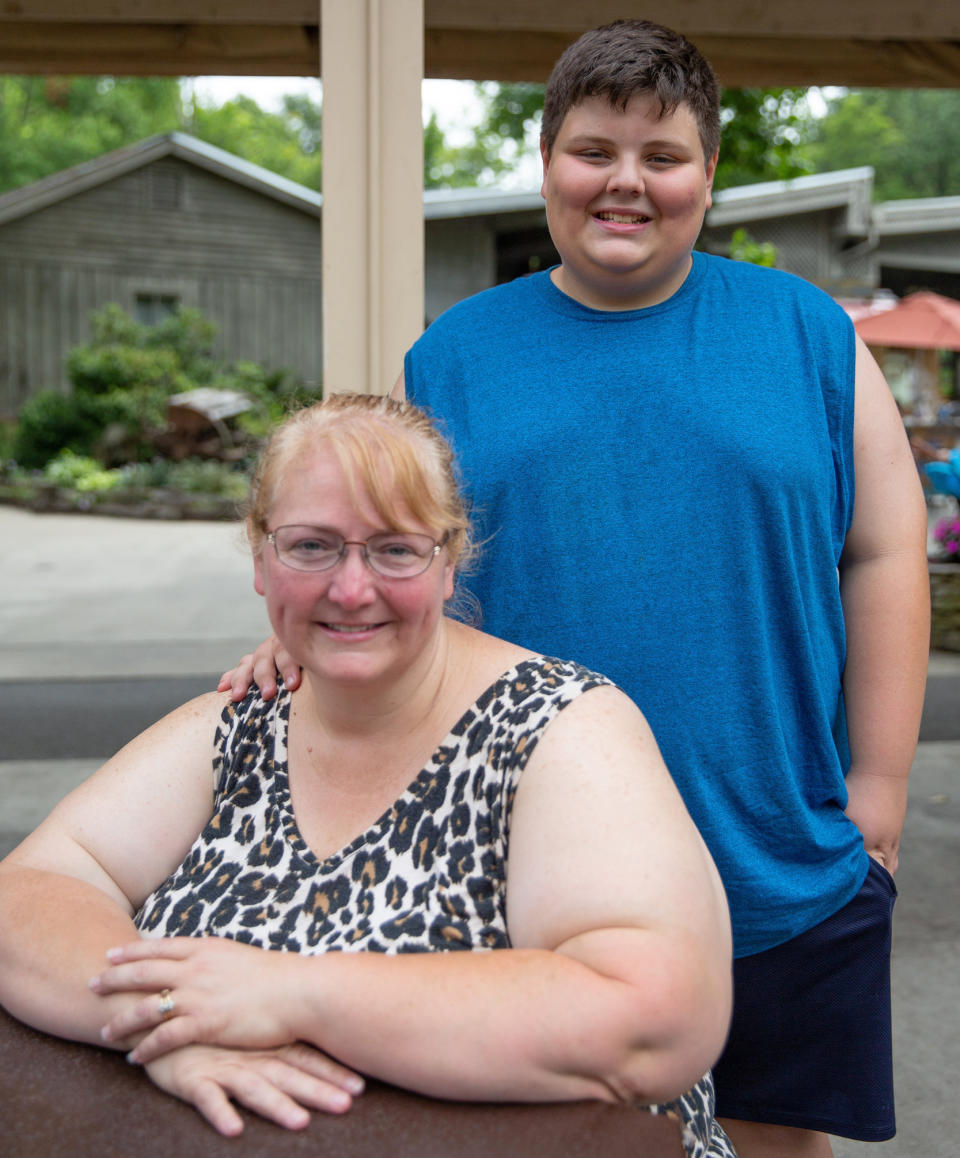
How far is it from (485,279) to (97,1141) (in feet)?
49.2

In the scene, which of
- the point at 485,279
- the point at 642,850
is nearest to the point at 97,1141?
the point at 642,850

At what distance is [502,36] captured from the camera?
3.69 meters

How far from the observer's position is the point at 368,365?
2576 millimetres

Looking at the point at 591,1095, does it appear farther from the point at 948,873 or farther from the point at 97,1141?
the point at 948,873

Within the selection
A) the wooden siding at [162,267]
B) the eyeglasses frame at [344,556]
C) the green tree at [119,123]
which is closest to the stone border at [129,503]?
the wooden siding at [162,267]

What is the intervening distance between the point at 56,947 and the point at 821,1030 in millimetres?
1046

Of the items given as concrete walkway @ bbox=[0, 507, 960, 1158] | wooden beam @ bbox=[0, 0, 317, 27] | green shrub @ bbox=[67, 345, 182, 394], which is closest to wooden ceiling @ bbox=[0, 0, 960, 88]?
wooden beam @ bbox=[0, 0, 317, 27]

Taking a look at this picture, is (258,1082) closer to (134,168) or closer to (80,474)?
(80,474)

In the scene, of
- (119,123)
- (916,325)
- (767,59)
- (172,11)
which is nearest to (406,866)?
(172,11)

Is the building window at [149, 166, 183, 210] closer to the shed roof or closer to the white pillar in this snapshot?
the shed roof

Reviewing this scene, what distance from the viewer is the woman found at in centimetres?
113

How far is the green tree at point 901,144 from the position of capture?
3716 centimetres

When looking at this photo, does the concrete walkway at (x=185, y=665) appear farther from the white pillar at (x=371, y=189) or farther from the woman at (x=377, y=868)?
the white pillar at (x=371, y=189)

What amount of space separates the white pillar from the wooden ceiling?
43 centimetres
